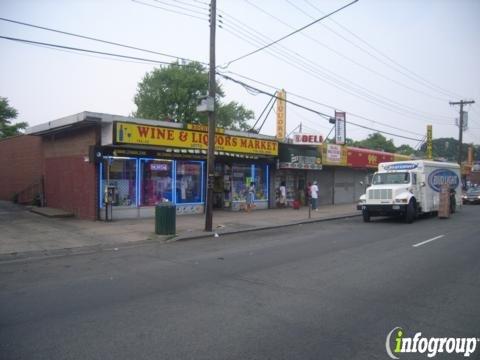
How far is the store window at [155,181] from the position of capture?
720 inches

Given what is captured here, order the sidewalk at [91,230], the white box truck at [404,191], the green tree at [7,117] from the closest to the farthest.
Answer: the sidewalk at [91,230], the white box truck at [404,191], the green tree at [7,117]

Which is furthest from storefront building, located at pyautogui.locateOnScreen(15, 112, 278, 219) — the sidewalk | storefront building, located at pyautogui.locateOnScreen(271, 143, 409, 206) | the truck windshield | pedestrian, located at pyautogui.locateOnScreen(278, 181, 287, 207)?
the truck windshield

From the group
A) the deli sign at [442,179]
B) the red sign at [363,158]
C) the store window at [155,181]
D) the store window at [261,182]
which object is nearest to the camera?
the store window at [155,181]

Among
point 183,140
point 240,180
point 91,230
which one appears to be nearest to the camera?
point 91,230

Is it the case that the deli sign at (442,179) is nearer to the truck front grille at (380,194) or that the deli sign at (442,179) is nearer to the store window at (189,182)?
the truck front grille at (380,194)

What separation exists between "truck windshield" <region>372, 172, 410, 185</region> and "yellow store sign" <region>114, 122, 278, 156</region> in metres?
6.25

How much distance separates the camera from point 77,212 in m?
18.3

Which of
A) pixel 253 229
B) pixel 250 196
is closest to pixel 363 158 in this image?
pixel 250 196

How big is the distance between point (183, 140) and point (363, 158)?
59.4 ft

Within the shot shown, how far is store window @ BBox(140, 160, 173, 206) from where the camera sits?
1828 centimetres

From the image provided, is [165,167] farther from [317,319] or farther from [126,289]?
[317,319]

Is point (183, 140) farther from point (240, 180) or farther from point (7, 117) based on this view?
point (7, 117)

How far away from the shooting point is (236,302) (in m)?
6.14

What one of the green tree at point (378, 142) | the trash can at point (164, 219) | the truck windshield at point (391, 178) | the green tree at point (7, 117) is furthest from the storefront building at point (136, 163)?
the green tree at point (378, 142)
